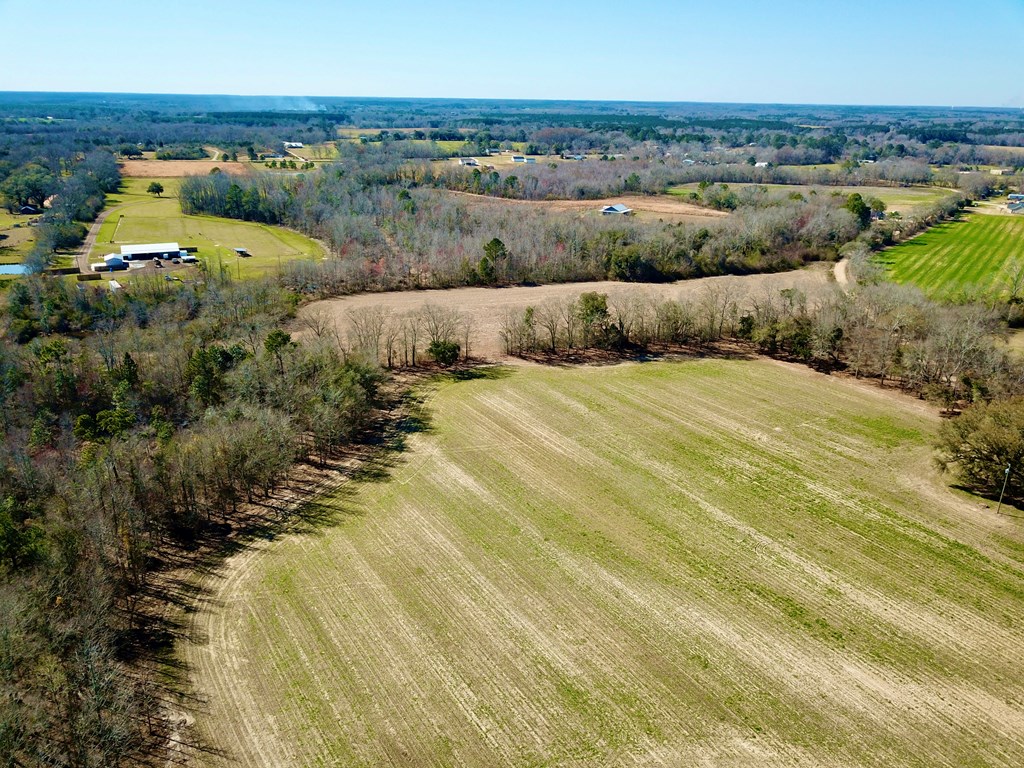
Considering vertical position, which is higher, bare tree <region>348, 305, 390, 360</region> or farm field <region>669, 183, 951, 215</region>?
farm field <region>669, 183, 951, 215</region>

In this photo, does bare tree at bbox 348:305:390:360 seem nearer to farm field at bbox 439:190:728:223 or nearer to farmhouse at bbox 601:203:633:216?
farm field at bbox 439:190:728:223

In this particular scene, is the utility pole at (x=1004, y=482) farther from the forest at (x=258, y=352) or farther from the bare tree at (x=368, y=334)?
the bare tree at (x=368, y=334)

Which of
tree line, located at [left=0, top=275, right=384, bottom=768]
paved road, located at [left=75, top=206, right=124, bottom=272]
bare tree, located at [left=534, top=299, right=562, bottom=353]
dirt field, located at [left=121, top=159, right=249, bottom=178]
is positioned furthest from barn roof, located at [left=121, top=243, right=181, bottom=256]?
dirt field, located at [left=121, top=159, right=249, bottom=178]

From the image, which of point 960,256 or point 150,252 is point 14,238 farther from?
point 960,256

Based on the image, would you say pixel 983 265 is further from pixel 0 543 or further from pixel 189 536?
pixel 0 543

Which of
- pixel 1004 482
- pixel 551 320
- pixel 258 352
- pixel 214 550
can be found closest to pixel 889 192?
pixel 551 320

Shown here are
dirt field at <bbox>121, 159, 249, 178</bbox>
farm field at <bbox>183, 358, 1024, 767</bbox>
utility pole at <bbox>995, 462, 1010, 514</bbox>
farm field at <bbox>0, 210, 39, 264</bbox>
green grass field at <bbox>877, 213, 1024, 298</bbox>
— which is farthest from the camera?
dirt field at <bbox>121, 159, 249, 178</bbox>

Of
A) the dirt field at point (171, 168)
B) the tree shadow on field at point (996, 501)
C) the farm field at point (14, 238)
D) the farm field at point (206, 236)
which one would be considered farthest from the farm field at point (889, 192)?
the farm field at point (14, 238)
